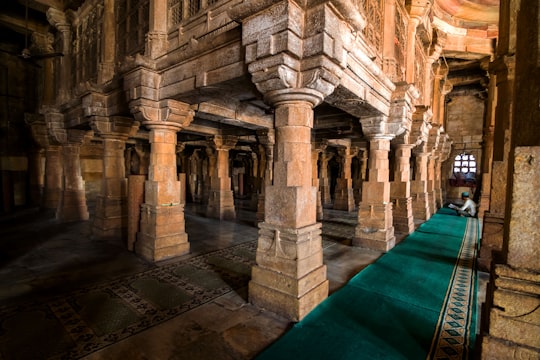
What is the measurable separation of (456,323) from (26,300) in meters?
5.57

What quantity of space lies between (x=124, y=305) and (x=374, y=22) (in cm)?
655

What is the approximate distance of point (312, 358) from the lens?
8.12ft

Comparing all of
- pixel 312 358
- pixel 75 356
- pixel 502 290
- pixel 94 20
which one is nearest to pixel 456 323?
pixel 502 290

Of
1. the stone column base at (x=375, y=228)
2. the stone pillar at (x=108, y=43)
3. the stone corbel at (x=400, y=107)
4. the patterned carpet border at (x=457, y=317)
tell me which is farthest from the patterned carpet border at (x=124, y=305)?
the stone pillar at (x=108, y=43)

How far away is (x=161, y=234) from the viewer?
508 centimetres

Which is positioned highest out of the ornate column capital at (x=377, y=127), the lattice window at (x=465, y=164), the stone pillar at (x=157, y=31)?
the stone pillar at (x=157, y=31)

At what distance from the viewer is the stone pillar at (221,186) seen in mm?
9344

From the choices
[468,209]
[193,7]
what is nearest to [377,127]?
[193,7]

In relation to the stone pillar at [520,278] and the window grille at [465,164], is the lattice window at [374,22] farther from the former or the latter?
the window grille at [465,164]

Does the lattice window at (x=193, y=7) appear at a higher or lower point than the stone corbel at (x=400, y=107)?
higher

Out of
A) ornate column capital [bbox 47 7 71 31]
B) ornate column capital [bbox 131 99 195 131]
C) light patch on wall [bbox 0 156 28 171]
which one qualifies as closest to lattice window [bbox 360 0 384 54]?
ornate column capital [bbox 131 99 195 131]

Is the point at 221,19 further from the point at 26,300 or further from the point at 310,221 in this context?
the point at 26,300

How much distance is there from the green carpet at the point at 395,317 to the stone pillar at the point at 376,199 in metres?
0.70

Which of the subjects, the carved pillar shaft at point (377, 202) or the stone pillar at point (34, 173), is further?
the stone pillar at point (34, 173)
